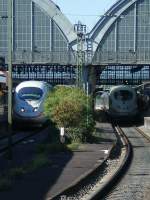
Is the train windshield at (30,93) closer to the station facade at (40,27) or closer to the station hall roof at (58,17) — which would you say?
the station facade at (40,27)

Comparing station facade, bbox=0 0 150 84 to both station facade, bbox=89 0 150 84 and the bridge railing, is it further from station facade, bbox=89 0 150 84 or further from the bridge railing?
the bridge railing

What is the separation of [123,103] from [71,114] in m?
36.9

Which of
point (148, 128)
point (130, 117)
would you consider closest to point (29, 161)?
point (148, 128)

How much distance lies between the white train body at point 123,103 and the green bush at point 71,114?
115ft

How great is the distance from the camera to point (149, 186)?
1722cm

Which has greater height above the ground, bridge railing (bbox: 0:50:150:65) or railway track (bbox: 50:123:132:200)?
bridge railing (bbox: 0:50:150:65)

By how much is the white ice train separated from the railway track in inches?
670

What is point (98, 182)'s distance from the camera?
17.7 m

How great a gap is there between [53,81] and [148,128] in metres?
73.9

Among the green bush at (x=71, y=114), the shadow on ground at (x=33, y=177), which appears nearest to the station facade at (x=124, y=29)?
the green bush at (x=71, y=114)

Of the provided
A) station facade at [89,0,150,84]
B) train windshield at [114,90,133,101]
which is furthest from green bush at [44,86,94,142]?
station facade at [89,0,150,84]

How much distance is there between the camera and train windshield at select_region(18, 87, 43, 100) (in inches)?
1688

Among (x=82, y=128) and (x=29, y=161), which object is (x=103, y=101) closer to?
(x=82, y=128)

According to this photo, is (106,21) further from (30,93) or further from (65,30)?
(30,93)
